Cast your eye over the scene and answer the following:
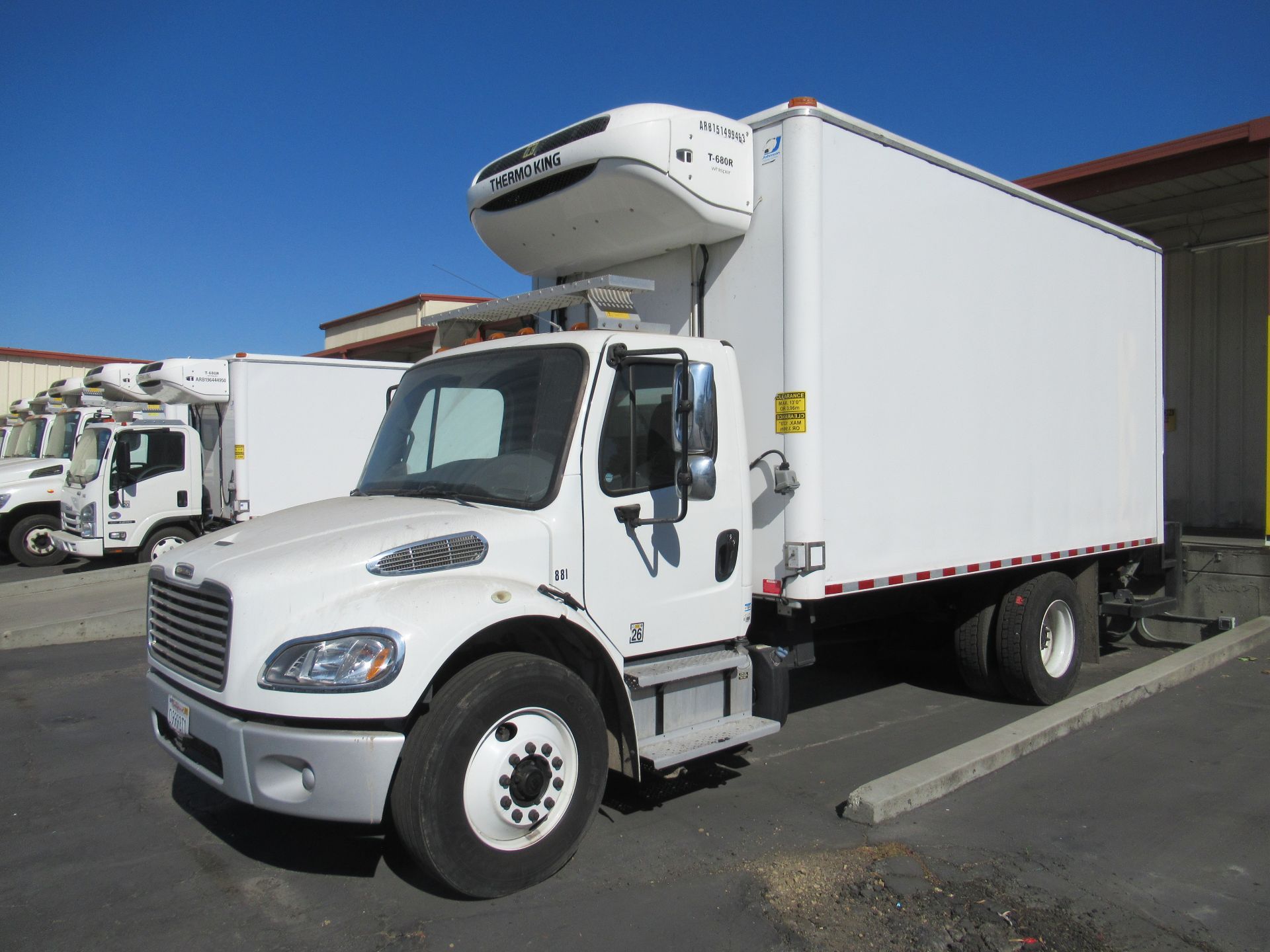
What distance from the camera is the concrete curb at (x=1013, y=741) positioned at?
483 centimetres

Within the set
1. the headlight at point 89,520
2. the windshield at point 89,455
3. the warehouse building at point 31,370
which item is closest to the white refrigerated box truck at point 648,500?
the headlight at point 89,520

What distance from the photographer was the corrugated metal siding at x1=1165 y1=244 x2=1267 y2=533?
13883 mm

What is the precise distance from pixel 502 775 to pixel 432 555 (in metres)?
0.95

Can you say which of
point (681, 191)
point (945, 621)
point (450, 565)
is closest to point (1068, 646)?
point (945, 621)

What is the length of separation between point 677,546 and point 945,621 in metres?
3.54

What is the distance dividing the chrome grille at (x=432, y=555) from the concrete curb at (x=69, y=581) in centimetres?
949

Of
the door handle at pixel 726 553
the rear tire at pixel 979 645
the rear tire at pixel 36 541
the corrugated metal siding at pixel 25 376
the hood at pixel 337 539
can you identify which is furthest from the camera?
the corrugated metal siding at pixel 25 376

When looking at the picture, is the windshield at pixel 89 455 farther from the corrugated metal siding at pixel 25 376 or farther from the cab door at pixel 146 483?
the corrugated metal siding at pixel 25 376

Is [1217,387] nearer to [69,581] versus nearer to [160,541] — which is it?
[160,541]

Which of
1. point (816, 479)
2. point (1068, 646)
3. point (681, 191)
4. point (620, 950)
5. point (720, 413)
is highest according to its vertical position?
point (681, 191)

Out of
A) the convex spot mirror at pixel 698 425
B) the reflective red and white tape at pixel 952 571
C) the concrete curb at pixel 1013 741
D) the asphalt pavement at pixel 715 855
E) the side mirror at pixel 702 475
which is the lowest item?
the asphalt pavement at pixel 715 855

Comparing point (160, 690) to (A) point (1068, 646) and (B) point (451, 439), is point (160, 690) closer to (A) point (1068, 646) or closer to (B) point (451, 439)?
(B) point (451, 439)

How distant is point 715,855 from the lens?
4465 millimetres

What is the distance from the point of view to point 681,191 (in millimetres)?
5035
